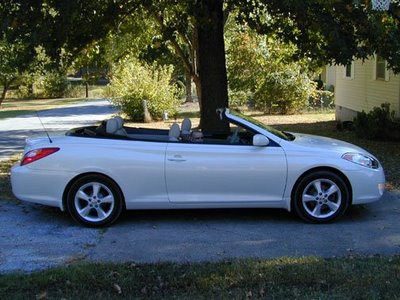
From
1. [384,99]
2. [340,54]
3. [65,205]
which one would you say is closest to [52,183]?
[65,205]

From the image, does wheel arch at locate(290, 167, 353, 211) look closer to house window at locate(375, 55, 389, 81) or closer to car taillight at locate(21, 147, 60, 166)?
car taillight at locate(21, 147, 60, 166)

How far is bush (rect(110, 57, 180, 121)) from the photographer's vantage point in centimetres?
2166

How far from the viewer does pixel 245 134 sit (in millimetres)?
6754

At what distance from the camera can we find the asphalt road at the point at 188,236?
17.5ft

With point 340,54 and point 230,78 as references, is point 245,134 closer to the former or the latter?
point 340,54

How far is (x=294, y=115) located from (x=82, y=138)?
58.0 ft

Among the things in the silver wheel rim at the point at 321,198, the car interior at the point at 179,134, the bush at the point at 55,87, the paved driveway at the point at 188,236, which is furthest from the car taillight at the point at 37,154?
the bush at the point at 55,87

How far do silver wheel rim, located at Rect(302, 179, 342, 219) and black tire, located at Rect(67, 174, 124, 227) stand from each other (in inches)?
83.2

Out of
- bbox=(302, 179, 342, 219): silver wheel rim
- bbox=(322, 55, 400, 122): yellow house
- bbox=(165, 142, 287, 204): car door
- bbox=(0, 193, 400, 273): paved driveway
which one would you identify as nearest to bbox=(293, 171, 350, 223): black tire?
bbox=(302, 179, 342, 219): silver wheel rim

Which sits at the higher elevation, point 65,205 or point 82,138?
point 82,138

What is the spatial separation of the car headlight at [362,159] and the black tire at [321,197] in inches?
10.4

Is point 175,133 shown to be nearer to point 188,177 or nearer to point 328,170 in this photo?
point 188,177

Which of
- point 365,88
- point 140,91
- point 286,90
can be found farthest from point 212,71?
point 286,90

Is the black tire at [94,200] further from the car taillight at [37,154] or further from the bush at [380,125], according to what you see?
the bush at [380,125]
